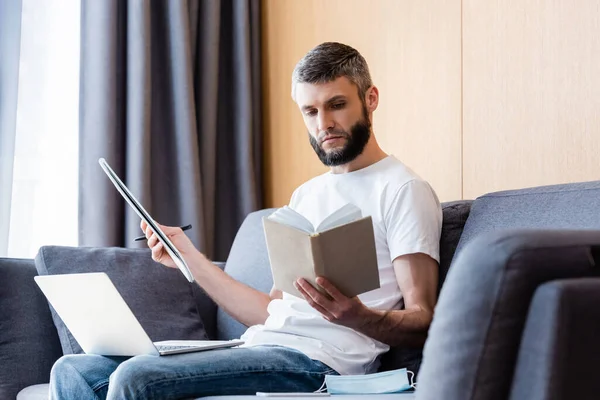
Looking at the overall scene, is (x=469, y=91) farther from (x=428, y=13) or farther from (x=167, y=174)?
(x=167, y=174)

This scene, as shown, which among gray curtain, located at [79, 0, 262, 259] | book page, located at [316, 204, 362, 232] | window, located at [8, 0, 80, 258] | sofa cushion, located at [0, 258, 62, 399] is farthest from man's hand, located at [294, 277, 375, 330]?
window, located at [8, 0, 80, 258]

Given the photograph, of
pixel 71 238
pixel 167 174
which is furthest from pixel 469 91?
pixel 71 238

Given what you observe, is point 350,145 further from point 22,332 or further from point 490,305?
point 490,305

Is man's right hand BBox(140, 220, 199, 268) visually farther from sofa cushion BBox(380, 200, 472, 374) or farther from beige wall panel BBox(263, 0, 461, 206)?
beige wall panel BBox(263, 0, 461, 206)

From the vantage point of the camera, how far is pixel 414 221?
1822 mm

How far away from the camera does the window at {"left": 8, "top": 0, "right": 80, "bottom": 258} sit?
2.97 meters

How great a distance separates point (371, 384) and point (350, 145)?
667 mm

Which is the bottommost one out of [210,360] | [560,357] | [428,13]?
[210,360]

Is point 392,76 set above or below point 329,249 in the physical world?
above

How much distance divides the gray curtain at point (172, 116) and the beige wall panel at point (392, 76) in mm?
136

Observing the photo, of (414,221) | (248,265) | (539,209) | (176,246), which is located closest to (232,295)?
(176,246)

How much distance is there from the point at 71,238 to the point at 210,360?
163 centimetres

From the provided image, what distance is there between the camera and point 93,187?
2.99 metres

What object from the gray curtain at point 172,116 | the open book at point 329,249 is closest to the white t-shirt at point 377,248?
the open book at point 329,249
